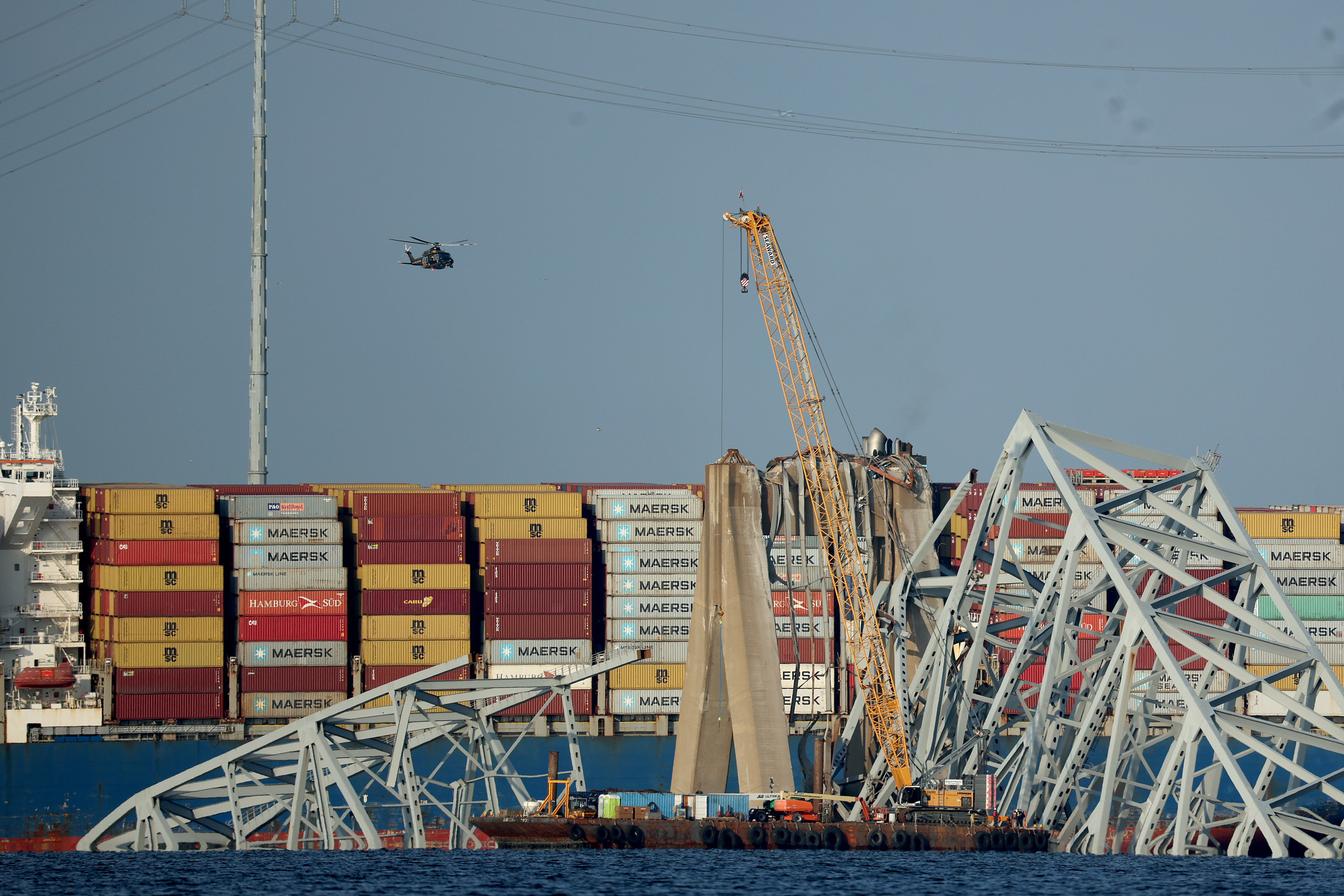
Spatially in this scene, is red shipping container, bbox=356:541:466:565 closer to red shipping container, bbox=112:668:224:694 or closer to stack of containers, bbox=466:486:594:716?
stack of containers, bbox=466:486:594:716

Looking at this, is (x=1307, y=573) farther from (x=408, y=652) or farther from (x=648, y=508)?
(x=408, y=652)

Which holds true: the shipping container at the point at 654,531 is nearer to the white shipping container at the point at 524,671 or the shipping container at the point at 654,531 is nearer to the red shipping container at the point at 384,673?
the white shipping container at the point at 524,671

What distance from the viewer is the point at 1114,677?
54000mm

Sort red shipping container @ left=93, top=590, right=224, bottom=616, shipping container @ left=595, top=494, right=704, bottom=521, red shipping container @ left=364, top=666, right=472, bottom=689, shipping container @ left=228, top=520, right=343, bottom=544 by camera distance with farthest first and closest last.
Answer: shipping container @ left=595, top=494, right=704, bottom=521
shipping container @ left=228, top=520, right=343, bottom=544
red shipping container @ left=364, top=666, right=472, bottom=689
red shipping container @ left=93, top=590, right=224, bottom=616

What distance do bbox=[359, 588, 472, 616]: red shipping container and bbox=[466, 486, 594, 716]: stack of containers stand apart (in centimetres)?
155

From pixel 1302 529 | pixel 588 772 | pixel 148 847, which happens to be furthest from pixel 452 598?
pixel 1302 529

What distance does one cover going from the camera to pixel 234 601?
85688mm

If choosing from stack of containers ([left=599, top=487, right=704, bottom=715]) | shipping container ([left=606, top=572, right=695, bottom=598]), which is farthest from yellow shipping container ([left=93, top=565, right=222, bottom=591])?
shipping container ([left=606, top=572, right=695, bottom=598])

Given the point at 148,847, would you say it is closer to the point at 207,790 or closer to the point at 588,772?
the point at 207,790

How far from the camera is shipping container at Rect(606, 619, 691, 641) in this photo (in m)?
85.6

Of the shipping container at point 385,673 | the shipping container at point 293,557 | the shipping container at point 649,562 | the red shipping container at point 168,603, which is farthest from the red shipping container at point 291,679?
the shipping container at point 649,562

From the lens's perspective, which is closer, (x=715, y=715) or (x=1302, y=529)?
(x=715, y=715)

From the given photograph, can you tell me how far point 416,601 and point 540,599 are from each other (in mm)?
6833

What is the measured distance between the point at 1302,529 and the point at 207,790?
62.3 m
